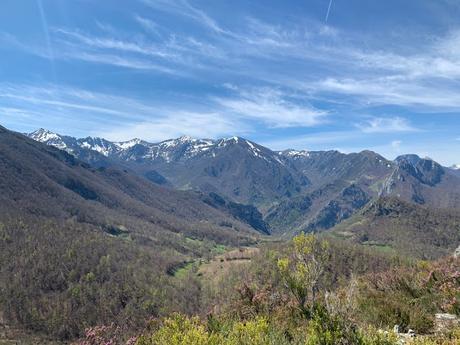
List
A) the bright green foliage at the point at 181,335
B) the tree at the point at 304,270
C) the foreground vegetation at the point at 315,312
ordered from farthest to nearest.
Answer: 1. the tree at the point at 304,270
2. the bright green foliage at the point at 181,335
3. the foreground vegetation at the point at 315,312

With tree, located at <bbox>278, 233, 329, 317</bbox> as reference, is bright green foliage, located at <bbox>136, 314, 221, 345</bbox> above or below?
below

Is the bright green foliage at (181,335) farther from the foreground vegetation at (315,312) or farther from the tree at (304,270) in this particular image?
the tree at (304,270)

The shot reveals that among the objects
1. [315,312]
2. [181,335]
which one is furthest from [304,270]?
[181,335]

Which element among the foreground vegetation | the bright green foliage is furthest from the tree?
the bright green foliage

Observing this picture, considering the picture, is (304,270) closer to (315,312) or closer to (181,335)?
(315,312)

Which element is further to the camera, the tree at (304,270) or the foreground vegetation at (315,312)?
the tree at (304,270)

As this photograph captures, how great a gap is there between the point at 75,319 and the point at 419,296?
198m

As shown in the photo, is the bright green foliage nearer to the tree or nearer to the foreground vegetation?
the foreground vegetation

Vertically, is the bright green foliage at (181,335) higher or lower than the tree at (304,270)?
lower

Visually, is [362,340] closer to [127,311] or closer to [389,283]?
[389,283]

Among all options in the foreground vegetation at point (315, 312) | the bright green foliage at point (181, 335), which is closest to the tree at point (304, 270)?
the foreground vegetation at point (315, 312)

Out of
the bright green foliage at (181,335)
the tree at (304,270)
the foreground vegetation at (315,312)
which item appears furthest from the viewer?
the tree at (304,270)

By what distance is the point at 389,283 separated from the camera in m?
28.6

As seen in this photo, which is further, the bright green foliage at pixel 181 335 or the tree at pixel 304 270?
the tree at pixel 304 270
